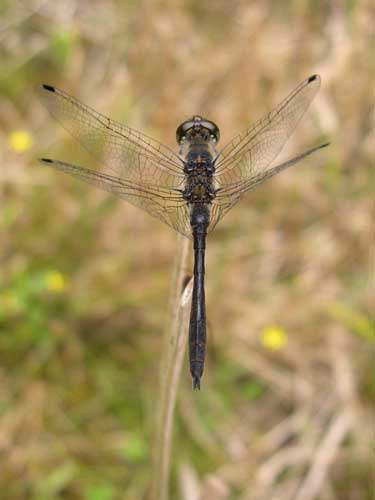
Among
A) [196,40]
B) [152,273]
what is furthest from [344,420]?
[196,40]

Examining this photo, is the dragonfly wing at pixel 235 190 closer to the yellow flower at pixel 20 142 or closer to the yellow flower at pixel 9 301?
the yellow flower at pixel 9 301

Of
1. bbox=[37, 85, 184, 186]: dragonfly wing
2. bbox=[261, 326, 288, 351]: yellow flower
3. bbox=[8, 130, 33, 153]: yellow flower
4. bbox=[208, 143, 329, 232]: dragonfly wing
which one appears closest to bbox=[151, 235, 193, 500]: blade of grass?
bbox=[208, 143, 329, 232]: dragonfly wing

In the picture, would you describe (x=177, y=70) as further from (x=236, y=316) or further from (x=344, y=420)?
(x=344, y=420)

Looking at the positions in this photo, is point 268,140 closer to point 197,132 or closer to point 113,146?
point 197,132

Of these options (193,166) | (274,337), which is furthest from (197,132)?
(274,337)

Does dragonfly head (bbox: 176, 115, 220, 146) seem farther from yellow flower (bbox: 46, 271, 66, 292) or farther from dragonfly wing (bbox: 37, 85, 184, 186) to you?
yellow flower (bbox: 46, 271, 66, 292)

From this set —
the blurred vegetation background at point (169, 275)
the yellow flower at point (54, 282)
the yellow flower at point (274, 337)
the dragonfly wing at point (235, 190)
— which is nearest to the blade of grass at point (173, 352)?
the dragonfly wing at point (235, 190)

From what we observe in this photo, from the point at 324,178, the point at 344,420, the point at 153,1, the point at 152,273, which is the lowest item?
the point at 344,420
